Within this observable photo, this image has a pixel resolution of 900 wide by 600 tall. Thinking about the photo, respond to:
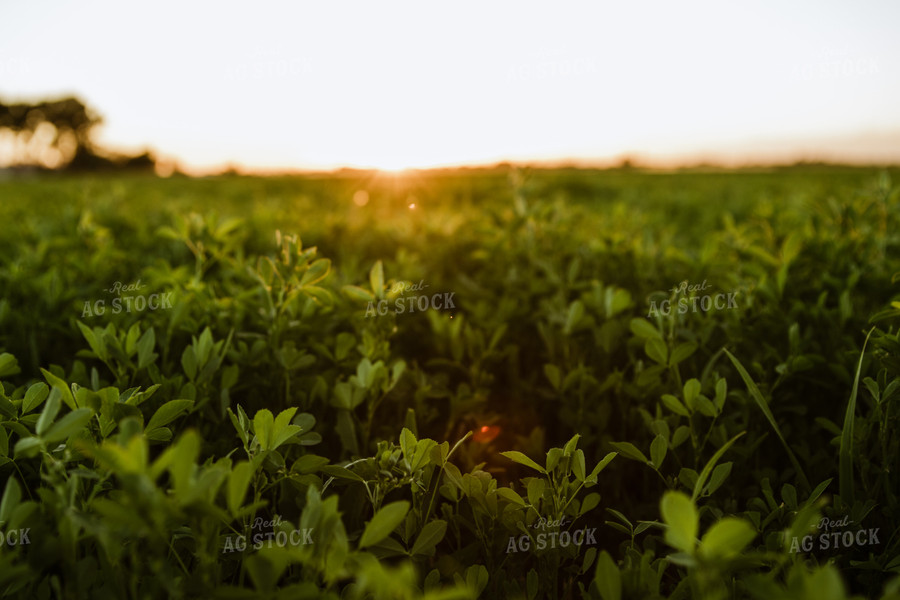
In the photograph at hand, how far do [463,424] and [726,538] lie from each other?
138 centimetres

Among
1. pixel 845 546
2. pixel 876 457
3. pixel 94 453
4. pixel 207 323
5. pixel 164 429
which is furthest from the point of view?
pixel 207 323

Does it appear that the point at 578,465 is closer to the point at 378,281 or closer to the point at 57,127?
the point at 378,281

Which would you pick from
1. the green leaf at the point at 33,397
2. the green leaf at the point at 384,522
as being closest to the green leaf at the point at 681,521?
the green leaf at the point at 384,522

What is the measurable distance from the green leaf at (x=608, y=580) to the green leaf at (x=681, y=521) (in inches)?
7.1

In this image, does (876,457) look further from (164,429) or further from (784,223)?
(784,223)

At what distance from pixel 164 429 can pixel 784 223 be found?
3.74 meters

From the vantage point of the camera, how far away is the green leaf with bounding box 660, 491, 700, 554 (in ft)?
2.60

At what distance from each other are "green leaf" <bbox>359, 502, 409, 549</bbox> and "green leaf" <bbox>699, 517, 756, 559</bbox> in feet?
1.49

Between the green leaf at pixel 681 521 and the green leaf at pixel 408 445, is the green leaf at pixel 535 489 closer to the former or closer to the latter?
the green leaf at pixel 408 445

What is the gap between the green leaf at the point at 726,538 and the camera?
752 millimetres

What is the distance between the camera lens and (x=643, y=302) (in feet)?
9.16

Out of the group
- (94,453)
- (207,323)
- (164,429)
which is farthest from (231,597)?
(207,323)

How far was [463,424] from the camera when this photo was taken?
2102 millimetres

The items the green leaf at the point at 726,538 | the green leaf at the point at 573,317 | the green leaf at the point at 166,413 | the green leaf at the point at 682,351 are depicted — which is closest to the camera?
the green leaf at the point at 726,538
